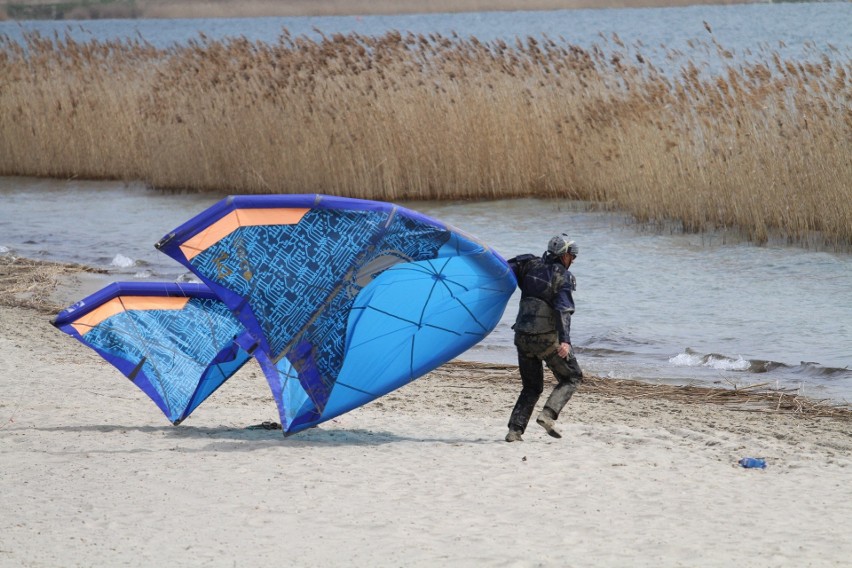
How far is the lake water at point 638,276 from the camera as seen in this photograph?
962cm

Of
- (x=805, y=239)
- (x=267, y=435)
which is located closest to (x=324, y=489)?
(x=267, y=435)

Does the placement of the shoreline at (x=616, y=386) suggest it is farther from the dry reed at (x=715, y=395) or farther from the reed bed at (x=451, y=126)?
the reed bed at (x=451, y=126)

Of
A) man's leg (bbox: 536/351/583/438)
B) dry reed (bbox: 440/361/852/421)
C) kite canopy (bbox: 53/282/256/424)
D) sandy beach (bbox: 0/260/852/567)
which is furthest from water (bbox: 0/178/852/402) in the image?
kite canopy (bbox: 53/282/256/424)

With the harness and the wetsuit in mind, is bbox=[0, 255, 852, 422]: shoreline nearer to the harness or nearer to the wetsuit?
the wetsuit

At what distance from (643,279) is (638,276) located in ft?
0.56

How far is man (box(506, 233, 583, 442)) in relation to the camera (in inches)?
265

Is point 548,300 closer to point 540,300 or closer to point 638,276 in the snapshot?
point 540,300

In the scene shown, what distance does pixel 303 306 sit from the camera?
6922 mm

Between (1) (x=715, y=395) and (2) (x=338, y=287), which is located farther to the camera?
(1) (x=715, y=395)

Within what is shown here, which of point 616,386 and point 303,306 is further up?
point 303,306

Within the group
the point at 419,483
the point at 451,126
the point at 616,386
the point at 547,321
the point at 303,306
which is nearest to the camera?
the point at 419,483

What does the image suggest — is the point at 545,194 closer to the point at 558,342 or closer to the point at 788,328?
the point at 788,328

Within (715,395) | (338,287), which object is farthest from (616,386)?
(338,287)

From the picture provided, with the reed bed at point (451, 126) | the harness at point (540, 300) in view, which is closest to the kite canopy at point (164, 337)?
the harness at point (540, 300)
